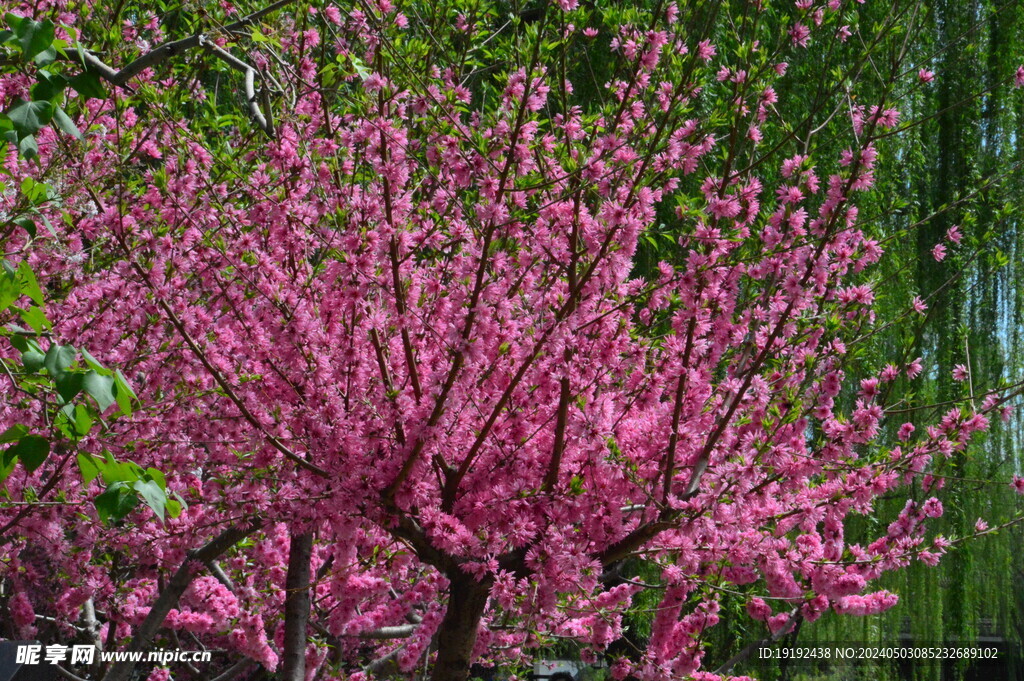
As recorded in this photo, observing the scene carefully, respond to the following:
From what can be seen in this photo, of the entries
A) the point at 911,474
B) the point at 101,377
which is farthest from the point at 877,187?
the point at 101,377

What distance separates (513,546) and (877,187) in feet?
15.9

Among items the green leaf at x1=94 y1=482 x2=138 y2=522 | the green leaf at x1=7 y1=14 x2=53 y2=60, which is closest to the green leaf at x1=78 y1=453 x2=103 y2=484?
the green leaf at x1=94 y1=482 x2=138 y2=522

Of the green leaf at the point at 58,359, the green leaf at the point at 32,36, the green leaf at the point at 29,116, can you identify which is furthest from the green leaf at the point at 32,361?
the green leaf at the point at 32,36

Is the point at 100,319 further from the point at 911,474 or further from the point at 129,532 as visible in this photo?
the point at 911,474

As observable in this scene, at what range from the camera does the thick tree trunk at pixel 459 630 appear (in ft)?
11.3

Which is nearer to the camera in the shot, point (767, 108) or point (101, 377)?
point (101, 377)

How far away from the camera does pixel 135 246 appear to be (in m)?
3.75

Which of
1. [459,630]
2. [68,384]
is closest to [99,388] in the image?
[68,384]

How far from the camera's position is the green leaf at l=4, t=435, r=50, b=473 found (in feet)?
4.87

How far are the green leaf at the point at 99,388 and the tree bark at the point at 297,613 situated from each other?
3085 millimetres

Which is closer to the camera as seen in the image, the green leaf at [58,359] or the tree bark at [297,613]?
the green leaf at [58,359]

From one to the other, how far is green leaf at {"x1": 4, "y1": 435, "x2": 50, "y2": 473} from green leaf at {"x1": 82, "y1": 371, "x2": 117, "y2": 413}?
0.15 metres

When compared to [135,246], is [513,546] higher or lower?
lower

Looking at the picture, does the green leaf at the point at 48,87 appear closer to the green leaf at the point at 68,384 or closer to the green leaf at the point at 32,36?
the green leaf at the point at 32,36
